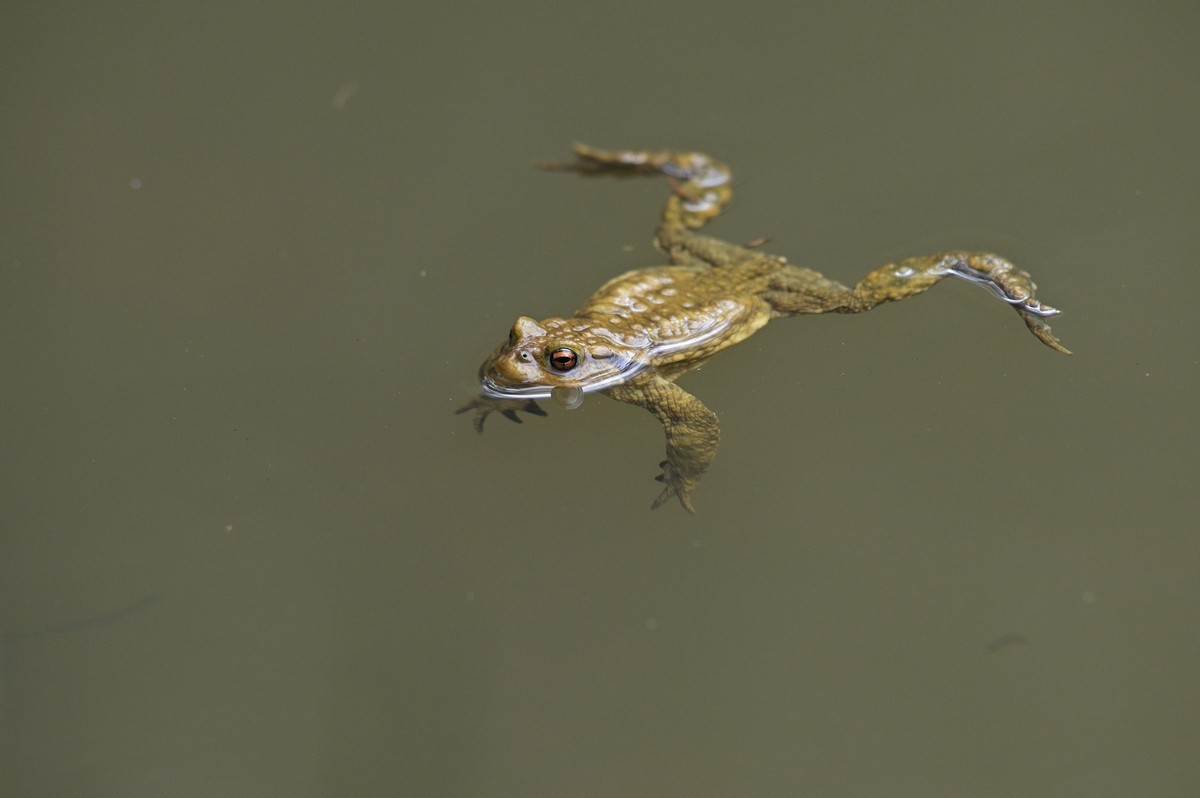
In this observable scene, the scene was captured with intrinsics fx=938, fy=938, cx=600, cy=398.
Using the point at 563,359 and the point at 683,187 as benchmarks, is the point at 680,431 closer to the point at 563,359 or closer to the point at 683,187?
the point at 563,359

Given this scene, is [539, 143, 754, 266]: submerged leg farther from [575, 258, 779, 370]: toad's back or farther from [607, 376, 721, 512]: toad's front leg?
[607, 376, 721, 512]: toad's front leg

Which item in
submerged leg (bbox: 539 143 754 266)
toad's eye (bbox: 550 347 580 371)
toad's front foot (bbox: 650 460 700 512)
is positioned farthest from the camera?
submerged leg (bbox: 539 143 754 266)

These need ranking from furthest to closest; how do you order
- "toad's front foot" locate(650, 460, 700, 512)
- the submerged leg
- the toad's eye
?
1. the submerged leg
2. "toad's front foot" locate(650, 460, 700, 512)
3. the toad's eye

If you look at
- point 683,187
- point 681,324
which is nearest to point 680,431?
point 681,324

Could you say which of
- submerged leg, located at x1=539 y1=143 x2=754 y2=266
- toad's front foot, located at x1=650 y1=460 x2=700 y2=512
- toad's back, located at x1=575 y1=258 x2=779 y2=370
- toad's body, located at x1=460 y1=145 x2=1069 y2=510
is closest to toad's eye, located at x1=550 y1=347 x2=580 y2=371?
toad's body, located at x1=460 y1=145 x2=1069 y2=510

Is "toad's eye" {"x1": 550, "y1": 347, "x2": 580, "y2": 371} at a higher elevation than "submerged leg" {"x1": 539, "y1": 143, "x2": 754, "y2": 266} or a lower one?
lower

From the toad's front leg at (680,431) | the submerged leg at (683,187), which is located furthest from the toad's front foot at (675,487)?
the submerged leg at (683,187)
